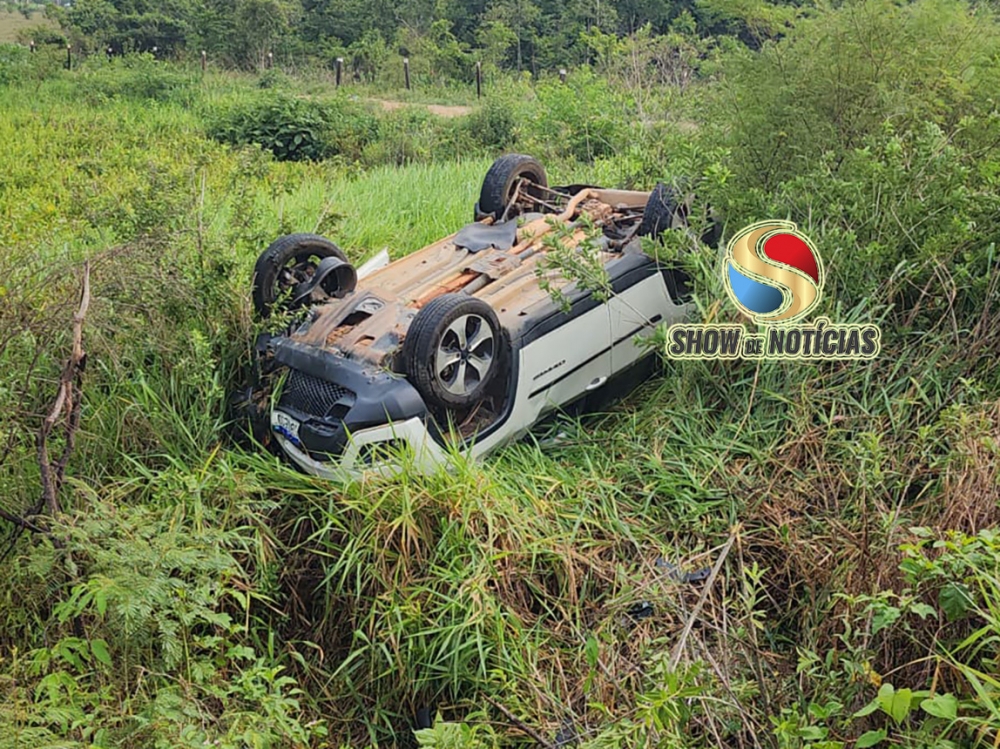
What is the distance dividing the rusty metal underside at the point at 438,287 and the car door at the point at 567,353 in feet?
0.39

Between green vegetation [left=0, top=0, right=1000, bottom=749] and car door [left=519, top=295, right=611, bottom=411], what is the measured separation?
0.20 meters

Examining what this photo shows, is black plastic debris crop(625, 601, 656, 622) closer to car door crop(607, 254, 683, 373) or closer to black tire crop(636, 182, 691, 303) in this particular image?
car door crop(607, 254, 683, 373)

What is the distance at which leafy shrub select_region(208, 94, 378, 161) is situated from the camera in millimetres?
10883

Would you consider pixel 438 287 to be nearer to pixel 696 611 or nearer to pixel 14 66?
pixel 696 611

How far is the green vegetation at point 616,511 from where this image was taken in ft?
8.15

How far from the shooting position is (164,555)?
2.74m

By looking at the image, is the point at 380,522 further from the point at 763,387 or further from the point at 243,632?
the point at 763,387

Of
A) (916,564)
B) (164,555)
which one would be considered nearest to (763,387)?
(916,564)

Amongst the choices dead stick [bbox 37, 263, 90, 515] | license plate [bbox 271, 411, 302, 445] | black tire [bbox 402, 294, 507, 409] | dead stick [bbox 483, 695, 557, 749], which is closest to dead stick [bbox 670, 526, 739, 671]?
dead stick [bbox 483, 695, 557, 749]

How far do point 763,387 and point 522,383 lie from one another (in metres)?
1.03

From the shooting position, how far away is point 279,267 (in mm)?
4062

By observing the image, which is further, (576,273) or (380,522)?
(576,273)

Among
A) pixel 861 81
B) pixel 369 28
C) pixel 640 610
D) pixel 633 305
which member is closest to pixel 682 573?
pixel 640 610

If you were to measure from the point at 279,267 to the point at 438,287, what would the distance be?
745 millimetres
